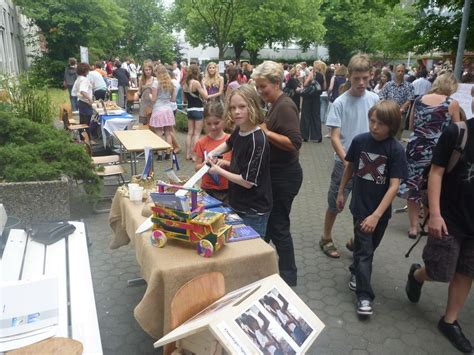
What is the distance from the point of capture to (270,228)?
338cm

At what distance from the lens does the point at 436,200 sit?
2.72 meters

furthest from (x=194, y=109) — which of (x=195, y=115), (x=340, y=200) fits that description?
(x=340, y=200)

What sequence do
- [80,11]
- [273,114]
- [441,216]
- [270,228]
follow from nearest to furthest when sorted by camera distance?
[441,216]
[273,114]
[270,228]
[80,11]

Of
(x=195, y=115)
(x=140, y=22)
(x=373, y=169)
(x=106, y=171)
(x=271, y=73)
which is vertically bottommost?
(x=106, y=171)

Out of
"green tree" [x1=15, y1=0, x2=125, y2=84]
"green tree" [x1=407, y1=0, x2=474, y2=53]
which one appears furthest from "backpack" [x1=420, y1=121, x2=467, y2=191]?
"green tree" [x1=15, y1=0, x2=125, y2=84]

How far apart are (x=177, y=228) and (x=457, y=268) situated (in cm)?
190

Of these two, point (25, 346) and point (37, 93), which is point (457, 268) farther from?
point (37, 93)

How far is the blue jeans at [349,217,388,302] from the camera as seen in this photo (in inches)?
126

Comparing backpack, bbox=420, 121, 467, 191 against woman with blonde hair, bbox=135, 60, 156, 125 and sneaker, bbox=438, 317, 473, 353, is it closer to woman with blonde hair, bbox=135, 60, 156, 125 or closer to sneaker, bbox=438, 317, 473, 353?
sneaker, bbox=438, 317, 473, 353

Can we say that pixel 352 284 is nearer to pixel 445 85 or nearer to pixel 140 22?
pixel 445 85

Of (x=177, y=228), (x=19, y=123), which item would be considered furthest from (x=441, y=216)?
(x=19, y=123)

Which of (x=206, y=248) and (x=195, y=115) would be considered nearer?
(x=206, y=248)

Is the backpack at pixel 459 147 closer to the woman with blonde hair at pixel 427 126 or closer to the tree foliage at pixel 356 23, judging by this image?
the woman with blonde hair at pixel 427 126

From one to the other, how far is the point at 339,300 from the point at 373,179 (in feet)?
3.55
